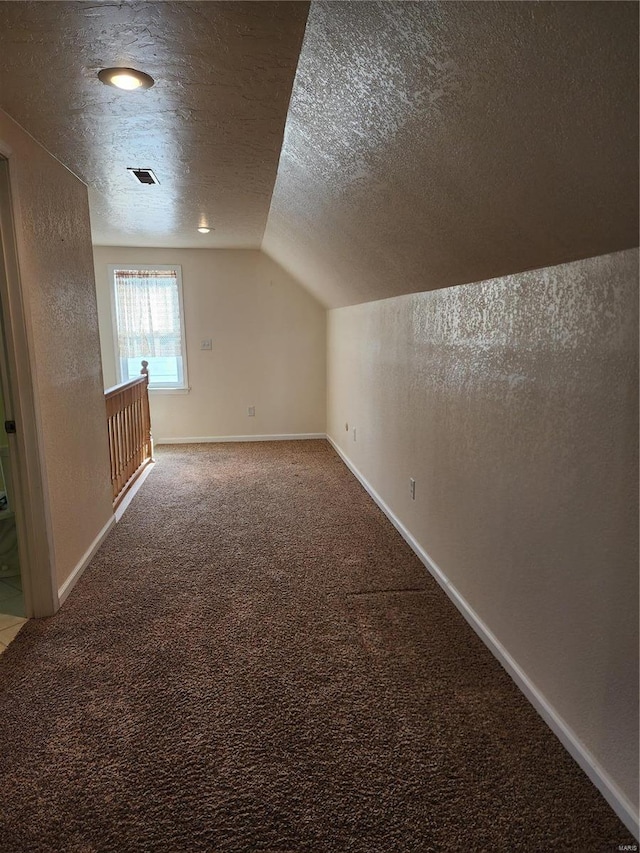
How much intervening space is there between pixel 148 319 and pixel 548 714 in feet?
17.1

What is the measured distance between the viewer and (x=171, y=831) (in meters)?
1.37

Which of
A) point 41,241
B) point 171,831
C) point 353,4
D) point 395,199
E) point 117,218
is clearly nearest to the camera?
point 353,4

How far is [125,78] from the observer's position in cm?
182

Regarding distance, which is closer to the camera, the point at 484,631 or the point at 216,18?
the point at 216,18

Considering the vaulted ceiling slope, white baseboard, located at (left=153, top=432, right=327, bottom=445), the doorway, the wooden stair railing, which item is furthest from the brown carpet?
white baseboard, located at (left=153, top=432, right=327, bottom=445)

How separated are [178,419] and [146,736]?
4470mm

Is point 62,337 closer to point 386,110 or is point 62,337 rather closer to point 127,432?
point 127,432

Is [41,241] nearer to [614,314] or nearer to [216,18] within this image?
[216,18]

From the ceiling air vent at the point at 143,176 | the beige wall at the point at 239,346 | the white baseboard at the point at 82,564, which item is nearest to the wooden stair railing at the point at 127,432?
the white baseboard at the point at 82,564

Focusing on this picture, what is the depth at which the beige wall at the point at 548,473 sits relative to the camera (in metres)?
1.36

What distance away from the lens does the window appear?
18.4ft

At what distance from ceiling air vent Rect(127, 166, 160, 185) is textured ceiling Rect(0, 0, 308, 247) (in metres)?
0.05

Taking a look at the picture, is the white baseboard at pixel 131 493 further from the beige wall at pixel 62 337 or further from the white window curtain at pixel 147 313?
the white window curtain at pixel 147 313

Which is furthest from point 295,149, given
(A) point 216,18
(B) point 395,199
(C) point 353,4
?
(C) point 353,4
